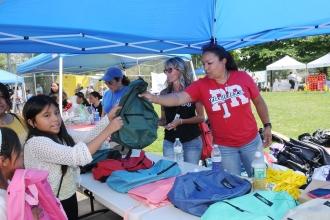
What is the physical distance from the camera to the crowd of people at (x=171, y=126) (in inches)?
84.4

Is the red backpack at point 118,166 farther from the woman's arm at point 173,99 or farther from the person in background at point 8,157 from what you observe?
the person in background at point 8,157

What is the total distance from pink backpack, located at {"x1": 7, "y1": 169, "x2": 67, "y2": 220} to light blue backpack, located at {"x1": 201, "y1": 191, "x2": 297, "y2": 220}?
74 cm

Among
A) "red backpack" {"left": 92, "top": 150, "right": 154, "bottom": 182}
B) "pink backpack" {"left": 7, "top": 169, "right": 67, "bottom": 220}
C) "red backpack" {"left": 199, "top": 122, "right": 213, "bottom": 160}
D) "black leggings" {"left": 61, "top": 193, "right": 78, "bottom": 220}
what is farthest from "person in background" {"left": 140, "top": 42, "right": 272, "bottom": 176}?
"pink backpack" {"left": 7, "top": 169, "right": 67, "bottom": 220}

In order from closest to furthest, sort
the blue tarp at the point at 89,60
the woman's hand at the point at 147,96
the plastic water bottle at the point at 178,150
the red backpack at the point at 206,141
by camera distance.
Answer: the woman's hand at the point at 147,96 → the plastic water bottle at the point at 178,150 → the red backpack at the point at 206,141 → the blue tarp at the point at 89,60

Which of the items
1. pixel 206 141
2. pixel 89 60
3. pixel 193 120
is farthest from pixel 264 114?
pixel 89 60

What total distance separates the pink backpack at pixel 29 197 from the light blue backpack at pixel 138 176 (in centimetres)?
60

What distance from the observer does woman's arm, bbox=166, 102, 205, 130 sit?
11.2 feet

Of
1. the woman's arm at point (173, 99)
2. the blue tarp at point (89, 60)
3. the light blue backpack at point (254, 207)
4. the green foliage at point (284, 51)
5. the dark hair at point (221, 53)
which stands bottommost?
the light blue backpack at point (254, 207)

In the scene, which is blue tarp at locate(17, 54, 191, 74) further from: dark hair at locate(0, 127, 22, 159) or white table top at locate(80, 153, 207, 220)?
dark hair at locate(0, 127, 22, 159)

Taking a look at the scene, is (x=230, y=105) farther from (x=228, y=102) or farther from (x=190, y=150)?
(x=190, y=150)

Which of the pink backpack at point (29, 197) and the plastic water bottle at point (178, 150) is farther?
the plastic water bottle at point (178, 150)

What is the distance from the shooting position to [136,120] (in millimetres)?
2646

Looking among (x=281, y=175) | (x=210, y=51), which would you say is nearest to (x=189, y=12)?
(x=210, y=51)

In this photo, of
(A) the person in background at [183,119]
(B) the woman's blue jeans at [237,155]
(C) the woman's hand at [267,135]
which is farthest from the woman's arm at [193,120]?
(C) the woman's hand at [267,135]
